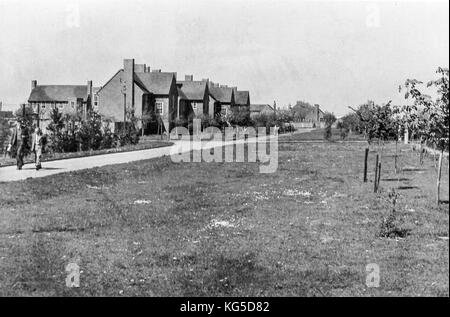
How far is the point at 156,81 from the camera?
72188 millimetres

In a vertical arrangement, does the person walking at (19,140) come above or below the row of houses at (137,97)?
below

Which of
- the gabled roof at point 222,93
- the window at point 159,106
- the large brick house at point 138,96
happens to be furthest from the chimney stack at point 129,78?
the gabled roof at point 222,93

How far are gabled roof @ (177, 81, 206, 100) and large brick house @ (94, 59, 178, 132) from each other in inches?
605

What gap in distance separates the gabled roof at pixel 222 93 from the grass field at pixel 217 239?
86011mm

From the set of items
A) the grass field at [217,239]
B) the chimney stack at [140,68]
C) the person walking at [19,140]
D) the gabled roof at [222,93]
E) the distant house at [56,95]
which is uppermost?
the chimney stack at [140,68]

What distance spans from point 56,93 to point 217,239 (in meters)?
83.9

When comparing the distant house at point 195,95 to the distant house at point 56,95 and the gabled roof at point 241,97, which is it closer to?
the distant house at point 56,95

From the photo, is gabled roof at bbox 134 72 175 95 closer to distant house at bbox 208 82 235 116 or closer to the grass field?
distant house at bbox 208 82 235 116

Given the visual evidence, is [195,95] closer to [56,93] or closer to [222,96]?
[222,96]

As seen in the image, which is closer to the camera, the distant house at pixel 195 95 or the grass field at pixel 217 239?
the grass field at pixel 217 239

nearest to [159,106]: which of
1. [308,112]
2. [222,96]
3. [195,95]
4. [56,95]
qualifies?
[195,95]

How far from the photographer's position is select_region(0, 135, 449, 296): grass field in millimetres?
6156

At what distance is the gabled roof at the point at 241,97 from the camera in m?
112
